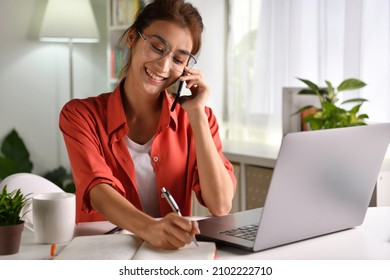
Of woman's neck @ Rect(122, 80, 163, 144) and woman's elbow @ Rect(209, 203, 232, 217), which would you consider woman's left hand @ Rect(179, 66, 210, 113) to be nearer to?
woman's neck @ Rect(122, 80, 163, 144)

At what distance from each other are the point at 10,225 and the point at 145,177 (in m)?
0.61

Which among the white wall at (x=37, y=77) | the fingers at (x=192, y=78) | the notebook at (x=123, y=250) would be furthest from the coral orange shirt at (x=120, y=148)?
the white wall at (x=37, y=77)

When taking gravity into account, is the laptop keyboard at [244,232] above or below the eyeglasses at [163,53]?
below

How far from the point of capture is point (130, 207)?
4.50ft

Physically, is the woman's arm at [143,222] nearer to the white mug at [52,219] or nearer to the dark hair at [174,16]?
the white mug at [52,219]

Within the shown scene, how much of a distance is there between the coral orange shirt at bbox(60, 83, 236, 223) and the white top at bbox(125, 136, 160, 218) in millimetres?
24

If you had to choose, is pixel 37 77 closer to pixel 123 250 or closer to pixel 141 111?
pixel 141 111

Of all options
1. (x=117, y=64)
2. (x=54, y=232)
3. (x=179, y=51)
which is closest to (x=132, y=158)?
(x=179, y=51)

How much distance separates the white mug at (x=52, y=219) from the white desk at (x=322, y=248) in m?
0.02

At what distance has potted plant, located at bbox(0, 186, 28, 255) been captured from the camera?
121 cm

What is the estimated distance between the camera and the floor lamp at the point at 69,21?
13.8 ft

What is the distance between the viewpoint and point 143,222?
1.27 metres

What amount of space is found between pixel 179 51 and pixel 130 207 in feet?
1.78

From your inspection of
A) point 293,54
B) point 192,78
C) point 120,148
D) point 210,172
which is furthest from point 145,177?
point 293,54
